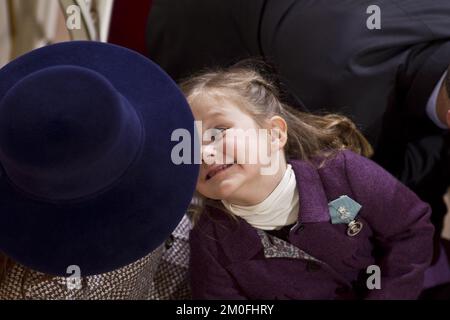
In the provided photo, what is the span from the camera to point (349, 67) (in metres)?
0.89

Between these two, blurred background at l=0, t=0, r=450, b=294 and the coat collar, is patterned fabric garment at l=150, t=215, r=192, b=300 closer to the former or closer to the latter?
the coat collar

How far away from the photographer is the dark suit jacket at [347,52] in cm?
88

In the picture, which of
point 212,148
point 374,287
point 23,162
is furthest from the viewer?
point 374,287

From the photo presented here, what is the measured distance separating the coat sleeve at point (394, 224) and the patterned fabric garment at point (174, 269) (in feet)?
0.89

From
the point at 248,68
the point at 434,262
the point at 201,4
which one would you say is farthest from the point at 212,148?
the point at 434,262

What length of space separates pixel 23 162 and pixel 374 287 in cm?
57

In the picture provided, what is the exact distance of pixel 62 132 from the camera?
1.81ft

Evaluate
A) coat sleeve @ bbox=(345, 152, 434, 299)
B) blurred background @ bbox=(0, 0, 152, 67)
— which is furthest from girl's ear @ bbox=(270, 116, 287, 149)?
blurred background @ bbox=(0, 0, 152, 67)

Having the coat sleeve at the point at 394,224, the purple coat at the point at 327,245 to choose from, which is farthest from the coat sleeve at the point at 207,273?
the coat sleeve at the point at 394,224

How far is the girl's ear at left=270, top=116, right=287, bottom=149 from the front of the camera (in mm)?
842

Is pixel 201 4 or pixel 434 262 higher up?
pixel 201 4

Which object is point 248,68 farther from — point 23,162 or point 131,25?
point 23,162

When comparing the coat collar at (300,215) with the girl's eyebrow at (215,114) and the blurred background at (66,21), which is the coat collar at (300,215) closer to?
the girl's eyebrow at (215,114)

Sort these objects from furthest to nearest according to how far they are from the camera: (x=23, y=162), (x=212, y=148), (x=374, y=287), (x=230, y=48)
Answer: (x=230, y=48) < (x=374, y=287) < (x=212, y=148) < (x=23, y=162)
